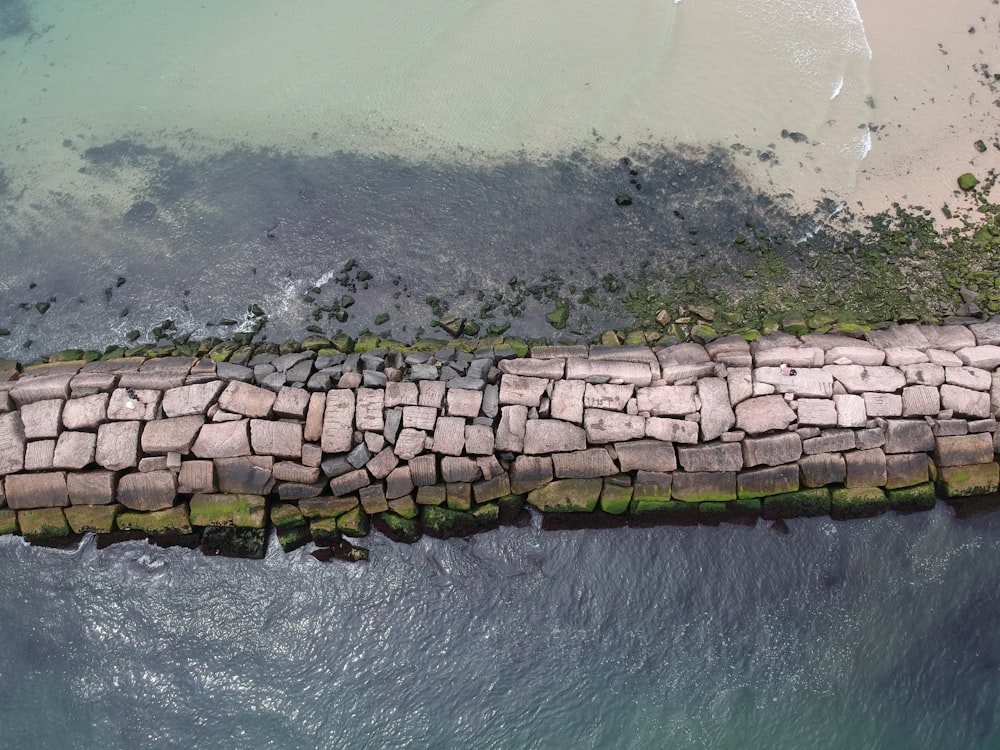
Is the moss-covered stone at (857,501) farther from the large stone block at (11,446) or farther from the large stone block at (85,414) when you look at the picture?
the large stone block at (11,446)

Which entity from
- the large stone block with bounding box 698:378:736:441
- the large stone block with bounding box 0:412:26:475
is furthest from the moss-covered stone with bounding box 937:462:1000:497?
the large stone block with bounding box 0:412:26:475

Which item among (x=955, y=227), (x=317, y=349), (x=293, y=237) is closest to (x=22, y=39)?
(x=293, y=237)

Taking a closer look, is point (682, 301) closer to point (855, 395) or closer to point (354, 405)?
point (855, 395)

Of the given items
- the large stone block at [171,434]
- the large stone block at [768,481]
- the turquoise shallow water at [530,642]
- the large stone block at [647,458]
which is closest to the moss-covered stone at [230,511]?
the turquoise shallow water at [530,642]

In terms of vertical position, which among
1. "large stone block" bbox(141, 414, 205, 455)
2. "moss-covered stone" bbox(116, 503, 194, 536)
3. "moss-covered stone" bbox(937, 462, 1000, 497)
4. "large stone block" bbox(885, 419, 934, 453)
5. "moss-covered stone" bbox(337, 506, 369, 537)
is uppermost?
"large stone block" bbox(885, 419, 934, 453)

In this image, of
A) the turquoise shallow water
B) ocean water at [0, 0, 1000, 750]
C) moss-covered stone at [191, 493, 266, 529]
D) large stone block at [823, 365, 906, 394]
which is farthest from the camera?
large stone block at [823, 365, 906, 394]

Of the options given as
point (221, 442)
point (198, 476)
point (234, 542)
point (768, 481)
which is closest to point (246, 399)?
point (221, 442)

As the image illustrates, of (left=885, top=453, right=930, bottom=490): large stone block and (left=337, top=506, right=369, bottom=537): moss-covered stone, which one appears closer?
(left=337, top=506, right=369, bottom=537): moss-covered stone

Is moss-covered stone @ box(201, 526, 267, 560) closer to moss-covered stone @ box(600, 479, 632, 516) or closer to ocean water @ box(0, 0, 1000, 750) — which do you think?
ocean water @ box(0, 0, 1000, 750)
